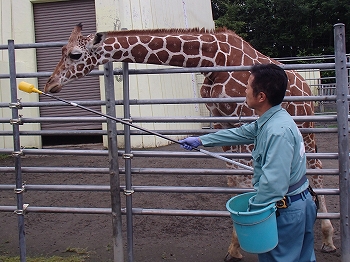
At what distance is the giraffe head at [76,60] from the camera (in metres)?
3.55

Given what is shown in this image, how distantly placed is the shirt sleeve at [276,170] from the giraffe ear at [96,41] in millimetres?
2034

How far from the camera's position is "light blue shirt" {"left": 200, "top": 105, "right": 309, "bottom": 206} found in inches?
84.4

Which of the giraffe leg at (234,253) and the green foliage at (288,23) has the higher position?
the green foliage at (288,23)

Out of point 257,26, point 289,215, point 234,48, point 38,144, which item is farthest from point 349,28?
point 289,215

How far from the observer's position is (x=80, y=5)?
32.3ft

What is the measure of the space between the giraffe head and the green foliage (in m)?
23.1

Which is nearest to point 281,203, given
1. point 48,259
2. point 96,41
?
point 96,41

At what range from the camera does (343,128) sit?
10.6 ft

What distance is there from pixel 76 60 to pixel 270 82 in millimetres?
1975

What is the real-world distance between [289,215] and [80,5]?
29.3 ft

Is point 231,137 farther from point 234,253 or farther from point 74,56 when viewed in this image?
point 74,56

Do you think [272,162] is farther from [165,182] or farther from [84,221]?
[165,182]

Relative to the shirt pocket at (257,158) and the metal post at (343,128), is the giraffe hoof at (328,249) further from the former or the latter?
the shirt pocket at (257,158)

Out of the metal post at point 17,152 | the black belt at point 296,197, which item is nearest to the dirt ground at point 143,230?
the metal post at point 17,152
